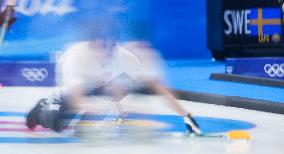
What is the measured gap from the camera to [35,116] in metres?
3.24

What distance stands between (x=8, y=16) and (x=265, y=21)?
2.48 metres

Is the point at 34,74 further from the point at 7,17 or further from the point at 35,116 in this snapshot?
the point at 35,116

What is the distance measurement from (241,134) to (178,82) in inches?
94.4

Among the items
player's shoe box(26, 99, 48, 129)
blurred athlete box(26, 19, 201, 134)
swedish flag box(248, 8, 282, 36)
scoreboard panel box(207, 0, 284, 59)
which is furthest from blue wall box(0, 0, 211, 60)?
blurred athlete box(26, 19, 201, 134)

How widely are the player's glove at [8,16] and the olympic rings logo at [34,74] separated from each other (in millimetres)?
669

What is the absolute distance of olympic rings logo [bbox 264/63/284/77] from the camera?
5.41 m

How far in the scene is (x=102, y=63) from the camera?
9.29ft

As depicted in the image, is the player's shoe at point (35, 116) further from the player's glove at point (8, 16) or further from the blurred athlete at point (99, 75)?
the player's glove at point (8, 16)

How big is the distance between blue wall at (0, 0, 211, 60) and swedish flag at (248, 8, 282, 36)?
820 mm

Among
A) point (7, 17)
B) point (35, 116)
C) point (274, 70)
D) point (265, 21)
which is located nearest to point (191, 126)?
point (35, 116)

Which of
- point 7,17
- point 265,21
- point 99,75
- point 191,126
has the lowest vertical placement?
point 191,126

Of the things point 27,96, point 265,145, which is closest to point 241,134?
point 265,145

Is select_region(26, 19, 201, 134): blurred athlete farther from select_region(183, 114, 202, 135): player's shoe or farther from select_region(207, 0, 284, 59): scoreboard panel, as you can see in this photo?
select_region(207, 0, 284, 59): scoreboard panel

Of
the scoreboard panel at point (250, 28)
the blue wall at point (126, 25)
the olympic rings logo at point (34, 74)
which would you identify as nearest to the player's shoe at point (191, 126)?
the blue wall at point (126, 25)
